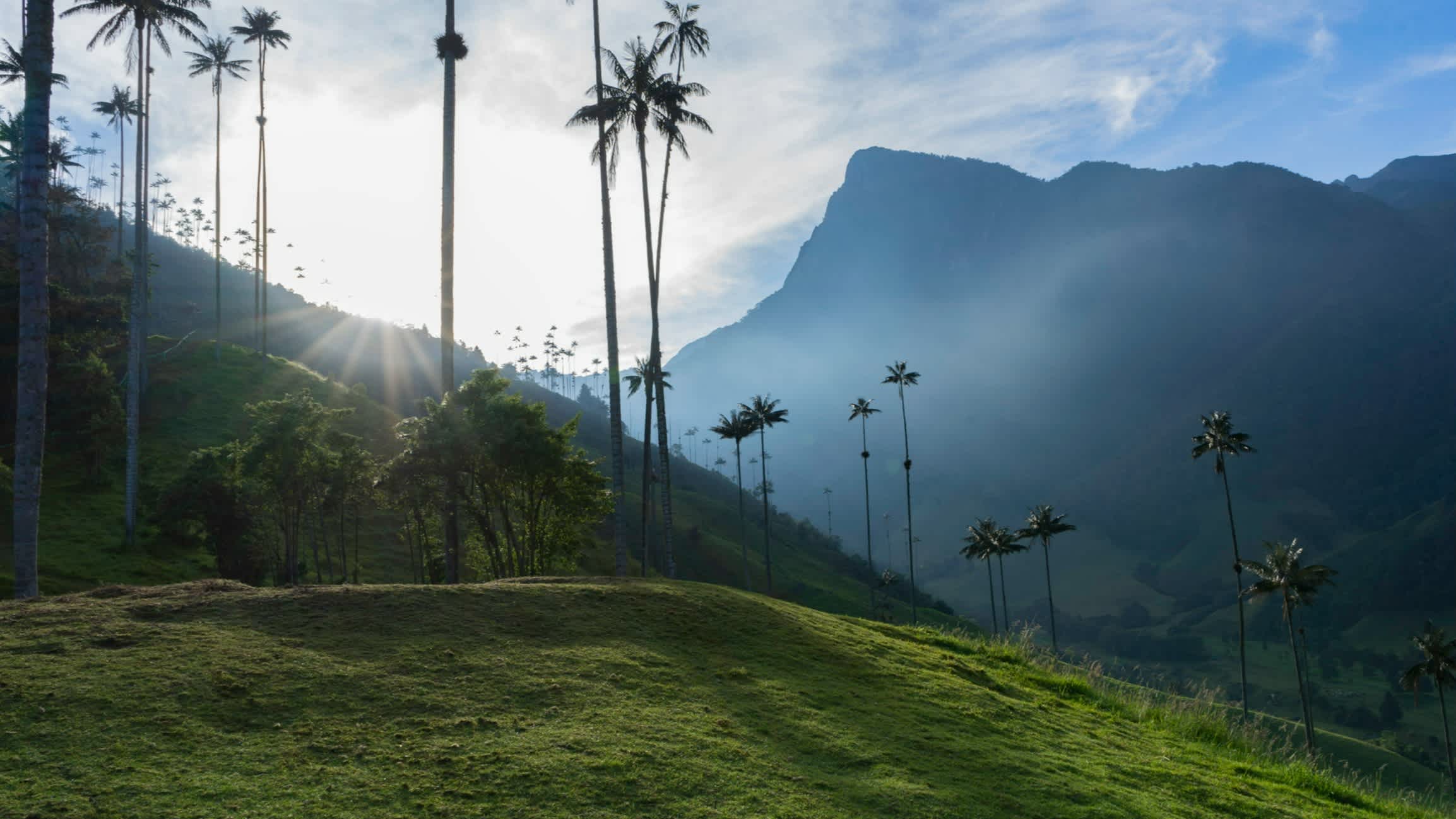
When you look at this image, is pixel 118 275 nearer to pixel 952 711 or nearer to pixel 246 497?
pixel 246 497

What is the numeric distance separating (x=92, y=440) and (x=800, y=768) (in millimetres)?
54362

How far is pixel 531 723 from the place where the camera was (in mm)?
8867

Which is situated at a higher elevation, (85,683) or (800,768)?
(85,683)

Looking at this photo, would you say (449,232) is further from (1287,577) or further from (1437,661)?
(1437,661)

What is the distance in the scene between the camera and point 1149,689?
17.4 meters

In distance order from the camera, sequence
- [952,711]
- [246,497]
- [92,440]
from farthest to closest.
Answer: [92,440], [246,497], [952,711]

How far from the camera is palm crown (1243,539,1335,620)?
56.5 meters

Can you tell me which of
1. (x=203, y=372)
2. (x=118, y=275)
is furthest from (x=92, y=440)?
(x=118, y=275)

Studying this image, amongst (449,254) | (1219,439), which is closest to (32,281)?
(449,254)

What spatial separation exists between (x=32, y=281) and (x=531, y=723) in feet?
44.5

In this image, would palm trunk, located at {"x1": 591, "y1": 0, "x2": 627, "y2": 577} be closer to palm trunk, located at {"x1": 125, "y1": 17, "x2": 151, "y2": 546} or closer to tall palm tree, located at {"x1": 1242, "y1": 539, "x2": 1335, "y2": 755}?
palm trunk, located at {"x1": 125, "y1": 17, "x2": 151, "y2": 546}

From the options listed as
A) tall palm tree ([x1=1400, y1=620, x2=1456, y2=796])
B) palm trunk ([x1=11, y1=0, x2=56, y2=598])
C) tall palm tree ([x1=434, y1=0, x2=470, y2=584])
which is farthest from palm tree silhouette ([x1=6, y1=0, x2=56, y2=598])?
tall palm tree ([x1=1400, y1=620, x2=1456, y2=796])

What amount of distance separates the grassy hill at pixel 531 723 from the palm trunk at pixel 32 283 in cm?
402

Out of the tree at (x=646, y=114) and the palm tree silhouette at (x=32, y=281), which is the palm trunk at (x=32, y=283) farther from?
the tree at (x=646, y=114)
